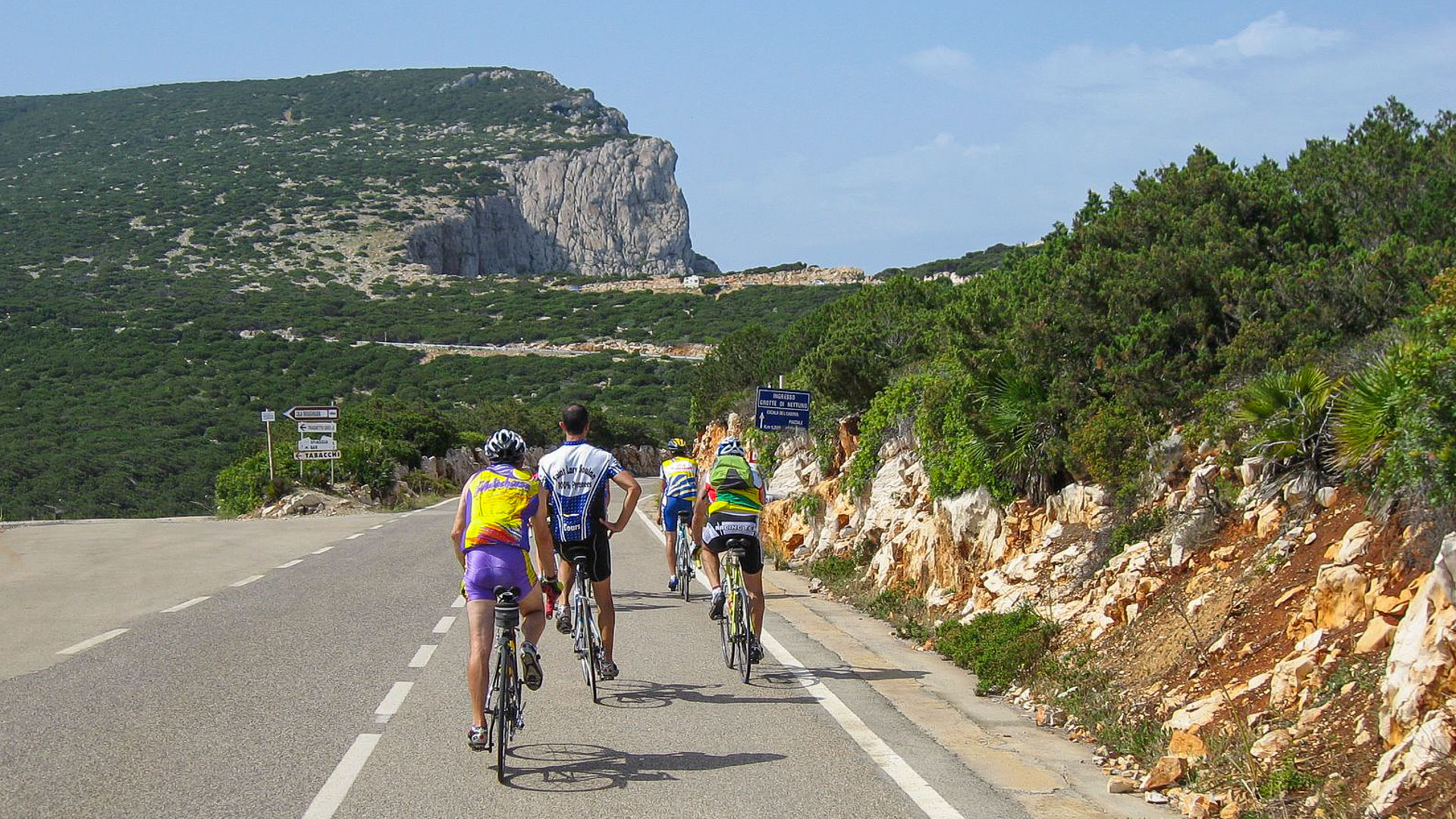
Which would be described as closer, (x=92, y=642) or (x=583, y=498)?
(x=583, y=498)

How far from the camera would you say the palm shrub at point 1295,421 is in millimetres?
9156

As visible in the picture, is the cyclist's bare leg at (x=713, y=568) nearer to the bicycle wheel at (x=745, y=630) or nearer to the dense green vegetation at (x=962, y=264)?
the bicycle wheel at (x=745, y=630)

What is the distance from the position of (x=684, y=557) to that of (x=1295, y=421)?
27.3ft

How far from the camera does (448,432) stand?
2183 inches

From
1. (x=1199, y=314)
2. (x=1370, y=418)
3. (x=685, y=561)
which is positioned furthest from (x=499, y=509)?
(x=685, y=561)

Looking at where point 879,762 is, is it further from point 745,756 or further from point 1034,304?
point 1034,304

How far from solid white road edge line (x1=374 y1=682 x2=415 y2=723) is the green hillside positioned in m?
35.2

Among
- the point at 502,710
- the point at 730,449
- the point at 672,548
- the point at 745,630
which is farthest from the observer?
the point at 672,548

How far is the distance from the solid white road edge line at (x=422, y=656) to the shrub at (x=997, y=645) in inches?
175

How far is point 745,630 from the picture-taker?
998 centimetres

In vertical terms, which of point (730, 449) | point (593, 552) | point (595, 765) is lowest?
point (595, 765)

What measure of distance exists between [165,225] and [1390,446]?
130 metres

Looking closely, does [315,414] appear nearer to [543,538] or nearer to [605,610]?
[605,610]

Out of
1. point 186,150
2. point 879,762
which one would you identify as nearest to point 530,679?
point 879,762
